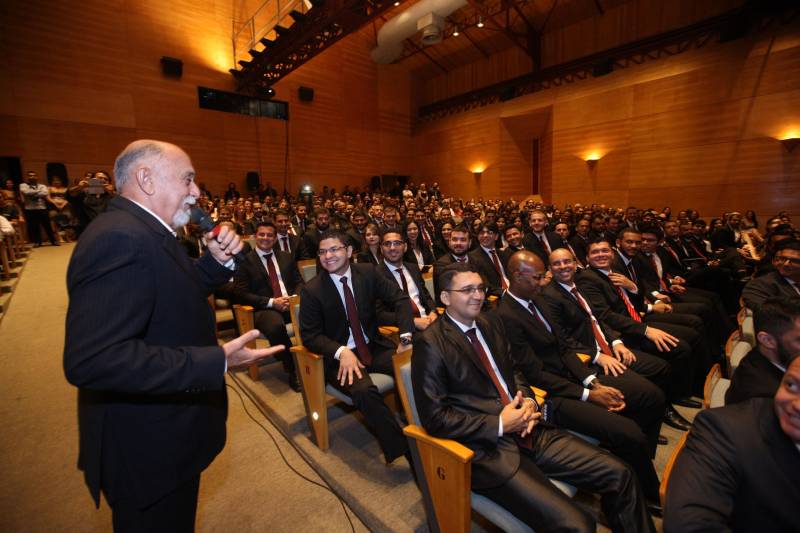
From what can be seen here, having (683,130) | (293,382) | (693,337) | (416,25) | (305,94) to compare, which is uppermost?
(416,25)

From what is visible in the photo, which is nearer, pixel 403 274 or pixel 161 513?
pixel 161 513

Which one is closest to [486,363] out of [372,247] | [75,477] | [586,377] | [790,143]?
[586,377]

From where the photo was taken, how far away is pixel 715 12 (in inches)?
392

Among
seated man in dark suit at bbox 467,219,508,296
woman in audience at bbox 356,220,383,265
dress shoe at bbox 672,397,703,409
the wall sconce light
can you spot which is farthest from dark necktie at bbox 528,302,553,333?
the wall sconce light

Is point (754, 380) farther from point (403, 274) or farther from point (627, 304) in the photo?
point (403, 274)

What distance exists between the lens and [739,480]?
3.69 feet

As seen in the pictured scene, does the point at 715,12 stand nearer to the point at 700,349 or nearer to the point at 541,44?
the point at 541,44

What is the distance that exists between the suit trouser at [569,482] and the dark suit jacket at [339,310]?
4.36 ft

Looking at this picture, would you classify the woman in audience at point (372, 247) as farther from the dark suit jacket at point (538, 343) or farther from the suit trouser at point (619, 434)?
the suit trouser at point (619, 434)

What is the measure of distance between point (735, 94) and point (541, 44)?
22.0ft

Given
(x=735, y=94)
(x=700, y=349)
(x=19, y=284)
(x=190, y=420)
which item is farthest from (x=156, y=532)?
(x=735, y=94)

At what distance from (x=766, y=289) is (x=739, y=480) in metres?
2.80

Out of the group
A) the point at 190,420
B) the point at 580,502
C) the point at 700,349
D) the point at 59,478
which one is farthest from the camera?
the point at 700,349

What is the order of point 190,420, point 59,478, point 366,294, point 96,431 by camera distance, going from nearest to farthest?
point 96,431
point 190,420
point 59,478
point 366,294
